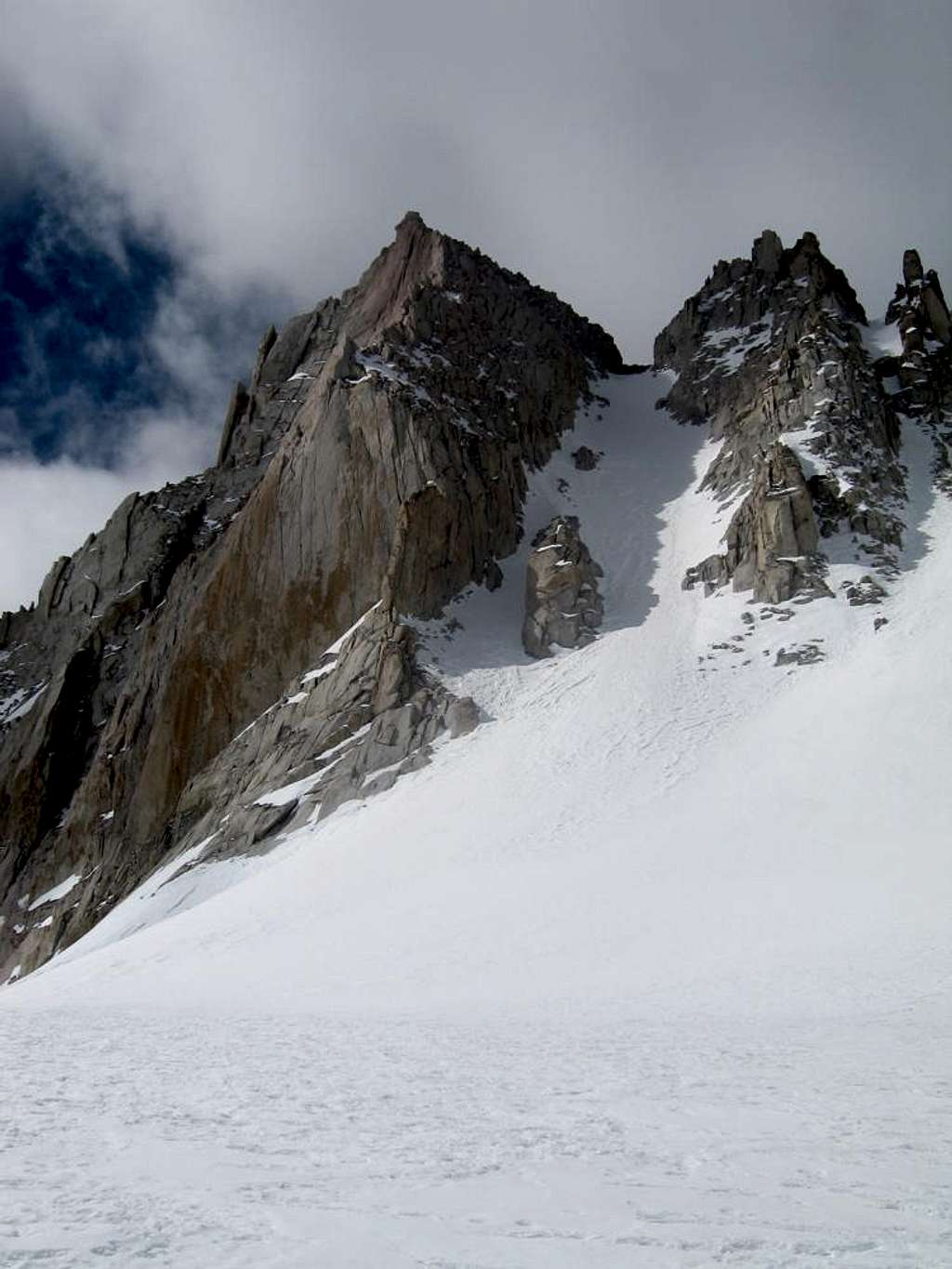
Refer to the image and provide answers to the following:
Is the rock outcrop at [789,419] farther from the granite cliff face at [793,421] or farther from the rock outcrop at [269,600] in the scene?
the rock outcrop at [269,600]

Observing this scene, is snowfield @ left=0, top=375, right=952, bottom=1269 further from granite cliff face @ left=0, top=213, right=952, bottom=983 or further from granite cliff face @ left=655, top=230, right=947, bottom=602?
granite cliff face @ left=0, top=213, right=952, bottom=983

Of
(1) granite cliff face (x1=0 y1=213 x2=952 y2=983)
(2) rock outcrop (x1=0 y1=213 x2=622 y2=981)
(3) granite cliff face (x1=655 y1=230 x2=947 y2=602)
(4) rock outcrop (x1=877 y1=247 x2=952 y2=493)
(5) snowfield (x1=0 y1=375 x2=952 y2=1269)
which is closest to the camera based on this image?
(5) snowfield (x1=0 y1=375 x2=952 y2=1269)

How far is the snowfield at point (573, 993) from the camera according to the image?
5.45 metres

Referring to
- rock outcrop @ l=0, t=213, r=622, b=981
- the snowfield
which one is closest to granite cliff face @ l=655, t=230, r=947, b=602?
the snowfield

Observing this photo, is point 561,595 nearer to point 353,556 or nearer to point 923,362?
point 353,556

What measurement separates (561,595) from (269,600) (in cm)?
Result: 1613

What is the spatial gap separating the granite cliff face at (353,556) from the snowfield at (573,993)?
2.23 meters

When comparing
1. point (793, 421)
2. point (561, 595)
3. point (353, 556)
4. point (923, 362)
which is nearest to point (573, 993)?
point (561, 595)

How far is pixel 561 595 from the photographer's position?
4728 centimetres

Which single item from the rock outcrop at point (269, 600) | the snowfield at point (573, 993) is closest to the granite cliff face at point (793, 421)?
the snowfield at point (573, 993)

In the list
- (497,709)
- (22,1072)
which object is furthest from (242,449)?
(22,1072)

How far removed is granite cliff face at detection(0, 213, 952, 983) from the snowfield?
7.32 ft

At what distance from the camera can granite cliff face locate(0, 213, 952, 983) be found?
43188 mm

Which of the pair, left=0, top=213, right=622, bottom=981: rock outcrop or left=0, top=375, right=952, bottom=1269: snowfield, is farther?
left=0, top=213, right=622, bottom=981: rock outcrop
